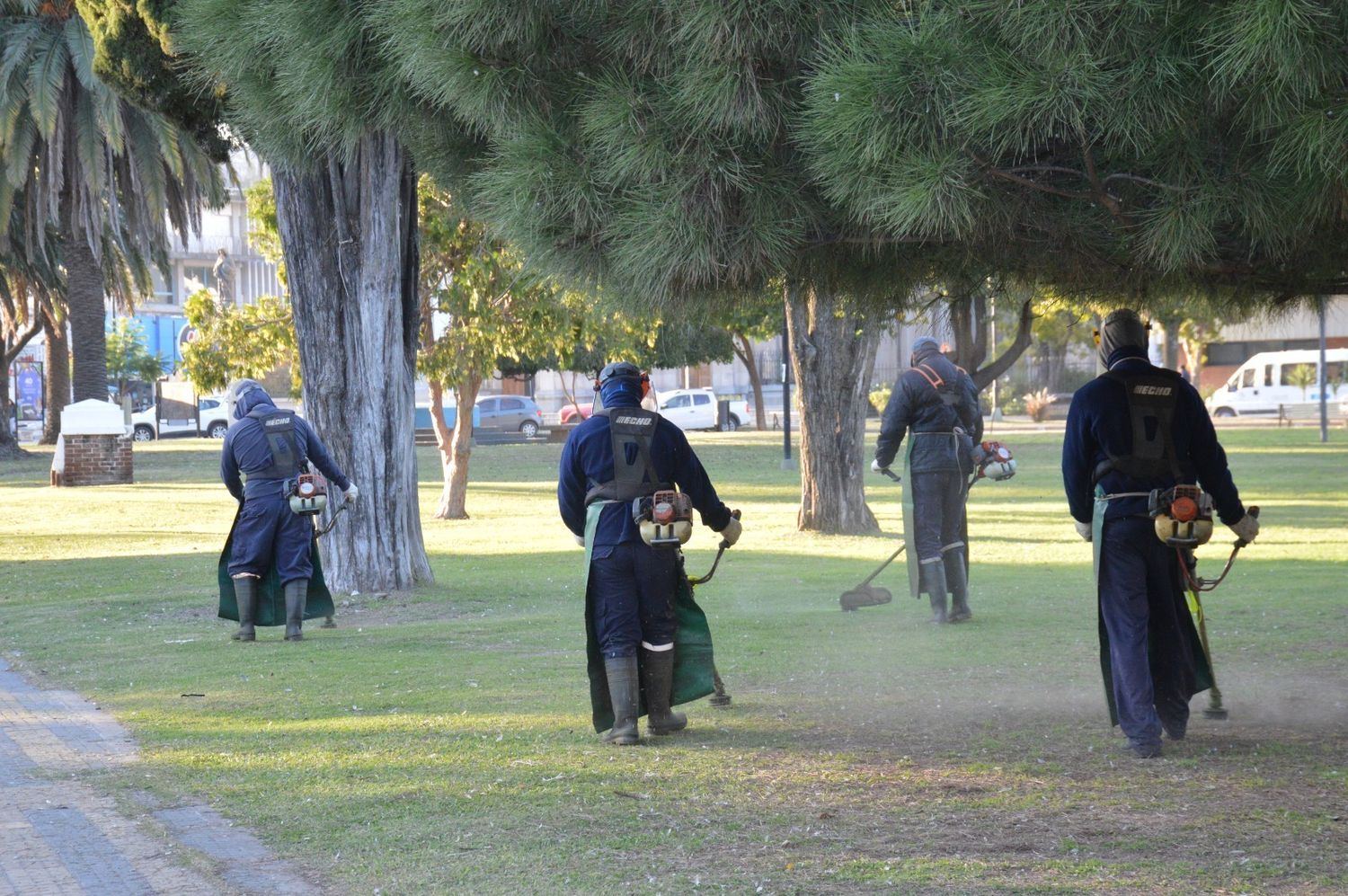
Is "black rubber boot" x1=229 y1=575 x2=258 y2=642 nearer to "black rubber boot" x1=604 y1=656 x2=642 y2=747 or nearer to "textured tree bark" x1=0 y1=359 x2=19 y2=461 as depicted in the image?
"black rubber boot" x1=604 y1=656 x2=642 y2=747

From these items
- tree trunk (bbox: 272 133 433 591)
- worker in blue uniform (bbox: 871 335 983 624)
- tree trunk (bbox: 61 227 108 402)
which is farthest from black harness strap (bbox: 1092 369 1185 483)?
tree trunk (bbox: 61 227 108 402)

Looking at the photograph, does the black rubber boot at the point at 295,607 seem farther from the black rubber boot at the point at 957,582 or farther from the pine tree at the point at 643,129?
the pine tree at the point at 643,129

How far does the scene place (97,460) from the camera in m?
28.9

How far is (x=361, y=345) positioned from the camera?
12477mm

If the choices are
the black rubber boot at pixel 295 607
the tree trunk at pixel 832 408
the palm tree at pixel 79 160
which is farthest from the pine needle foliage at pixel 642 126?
the palm tree at pixel 79 160

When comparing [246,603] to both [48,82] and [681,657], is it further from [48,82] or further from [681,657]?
[48,82]

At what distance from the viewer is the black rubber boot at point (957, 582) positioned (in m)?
10.8

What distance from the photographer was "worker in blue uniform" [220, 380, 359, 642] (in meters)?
10.4

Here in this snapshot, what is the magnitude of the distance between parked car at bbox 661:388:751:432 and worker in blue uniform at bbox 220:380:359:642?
1550 inches

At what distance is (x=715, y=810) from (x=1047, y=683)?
10.6 ft

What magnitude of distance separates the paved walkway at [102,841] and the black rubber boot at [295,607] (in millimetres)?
3229

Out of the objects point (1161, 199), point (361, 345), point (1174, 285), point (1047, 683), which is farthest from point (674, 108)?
point (361, 345)

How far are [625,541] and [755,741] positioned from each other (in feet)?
3.57

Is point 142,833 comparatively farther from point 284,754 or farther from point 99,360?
point 99,360
